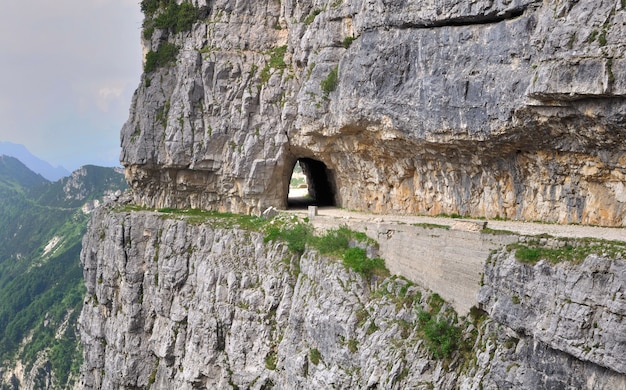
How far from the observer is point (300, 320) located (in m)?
24.8

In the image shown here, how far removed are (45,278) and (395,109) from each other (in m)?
77.1

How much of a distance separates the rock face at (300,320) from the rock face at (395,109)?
15.9 feet

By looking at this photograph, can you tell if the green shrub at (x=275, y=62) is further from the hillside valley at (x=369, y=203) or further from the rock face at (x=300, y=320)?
the rock face at (x=300, y=320)

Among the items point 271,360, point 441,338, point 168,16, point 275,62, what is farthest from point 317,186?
point 441,338

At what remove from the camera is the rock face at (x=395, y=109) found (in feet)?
59.6

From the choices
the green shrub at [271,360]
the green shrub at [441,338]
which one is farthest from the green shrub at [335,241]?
the green shrub at [441,338]

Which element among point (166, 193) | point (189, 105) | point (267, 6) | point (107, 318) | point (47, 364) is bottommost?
point (47, 364)

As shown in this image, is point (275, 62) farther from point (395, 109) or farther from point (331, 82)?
point (395, 109)

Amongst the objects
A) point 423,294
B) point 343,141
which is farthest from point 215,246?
point 423,294

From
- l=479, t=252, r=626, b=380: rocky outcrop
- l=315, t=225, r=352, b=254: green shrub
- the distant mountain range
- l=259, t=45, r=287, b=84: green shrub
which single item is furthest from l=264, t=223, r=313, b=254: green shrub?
the distant mountain range

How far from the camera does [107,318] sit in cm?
3712

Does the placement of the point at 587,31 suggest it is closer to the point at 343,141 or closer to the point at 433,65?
the point at 433,65

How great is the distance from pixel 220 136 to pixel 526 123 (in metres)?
19.7

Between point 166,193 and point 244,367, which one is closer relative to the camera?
point 244,367
